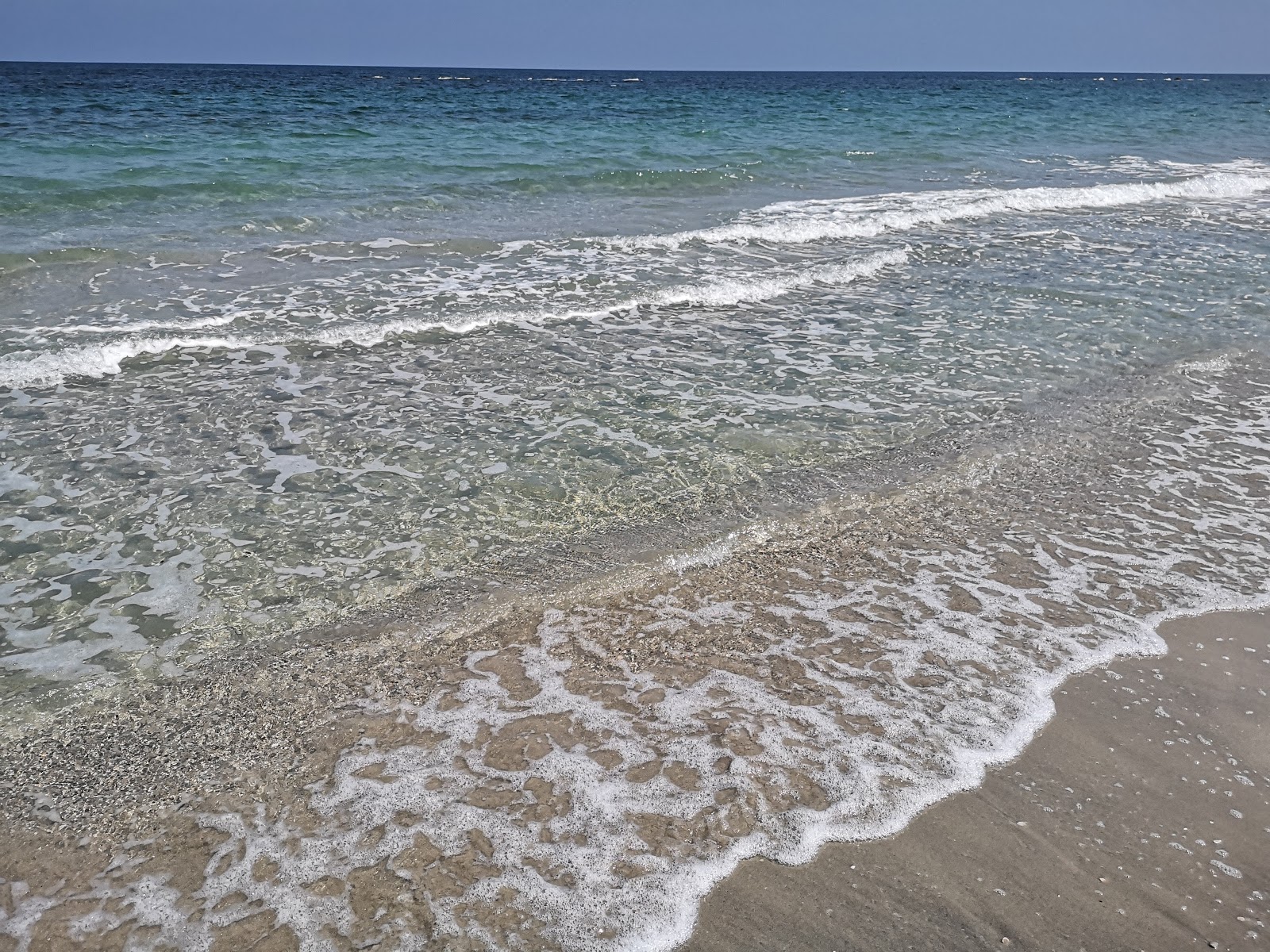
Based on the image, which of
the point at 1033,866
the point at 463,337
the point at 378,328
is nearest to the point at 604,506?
the point at 1033,866

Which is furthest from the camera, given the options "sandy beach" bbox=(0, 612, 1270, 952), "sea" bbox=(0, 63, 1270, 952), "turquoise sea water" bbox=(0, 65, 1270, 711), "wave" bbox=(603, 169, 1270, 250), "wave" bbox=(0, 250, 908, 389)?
"wave" bbox=(603, 169, 1270, 250)

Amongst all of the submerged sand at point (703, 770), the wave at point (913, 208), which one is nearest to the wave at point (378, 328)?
the wave at point (913, 208)

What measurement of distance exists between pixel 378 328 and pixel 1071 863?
6.74 m

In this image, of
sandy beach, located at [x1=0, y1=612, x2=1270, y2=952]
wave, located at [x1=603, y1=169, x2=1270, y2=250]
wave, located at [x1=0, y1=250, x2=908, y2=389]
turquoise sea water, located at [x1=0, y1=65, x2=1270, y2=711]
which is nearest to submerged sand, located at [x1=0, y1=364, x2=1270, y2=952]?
sandy beach, located at [x1=0, y1=612, x2=1270, y2=952]

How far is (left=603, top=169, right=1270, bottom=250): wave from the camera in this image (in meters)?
12.2

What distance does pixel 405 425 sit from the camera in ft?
20.4

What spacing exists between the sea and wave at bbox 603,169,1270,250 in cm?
20

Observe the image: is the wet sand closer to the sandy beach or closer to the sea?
the sandy beach

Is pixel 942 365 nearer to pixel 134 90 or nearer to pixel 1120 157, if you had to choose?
pixel 1120 157

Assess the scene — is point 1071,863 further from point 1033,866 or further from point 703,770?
point 703,770

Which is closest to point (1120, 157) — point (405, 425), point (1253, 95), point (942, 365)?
point (942, 365)

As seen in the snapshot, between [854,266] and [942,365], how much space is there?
3.55 metres

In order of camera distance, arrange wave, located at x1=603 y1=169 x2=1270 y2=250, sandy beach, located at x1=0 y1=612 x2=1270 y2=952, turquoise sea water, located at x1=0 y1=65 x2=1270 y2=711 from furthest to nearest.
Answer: wave, located at x1=603 y1=169 x2=1270 y2=250
turquoise sea water, located at x1=0 y1=65 x2=1270 y2=711
sandy beach, located at x1=0 y1=612 x2=1270 y2=952

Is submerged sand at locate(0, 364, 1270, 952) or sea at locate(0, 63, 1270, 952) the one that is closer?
submerged sand at locate(0, 364, 1270, 952)
